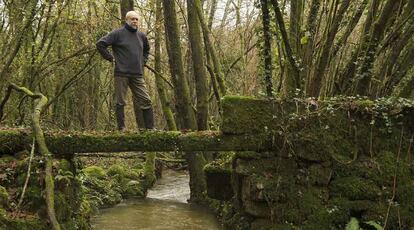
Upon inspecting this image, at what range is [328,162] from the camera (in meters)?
6.39

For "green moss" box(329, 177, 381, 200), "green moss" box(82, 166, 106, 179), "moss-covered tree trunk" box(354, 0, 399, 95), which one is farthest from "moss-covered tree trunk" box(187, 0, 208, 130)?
"green moss" box(329, 177, 381, 200)

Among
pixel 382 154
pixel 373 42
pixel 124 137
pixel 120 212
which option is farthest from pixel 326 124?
pixel 120 212

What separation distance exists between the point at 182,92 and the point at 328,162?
5.31 metres

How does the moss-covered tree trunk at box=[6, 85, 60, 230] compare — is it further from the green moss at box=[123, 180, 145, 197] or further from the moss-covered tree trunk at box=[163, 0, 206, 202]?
the green moss at box=[123, 180, 145, 197]

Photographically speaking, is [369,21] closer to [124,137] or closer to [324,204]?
[324,204]

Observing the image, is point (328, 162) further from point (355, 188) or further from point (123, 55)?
point (123, 55)

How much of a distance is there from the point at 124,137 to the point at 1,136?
1.61m

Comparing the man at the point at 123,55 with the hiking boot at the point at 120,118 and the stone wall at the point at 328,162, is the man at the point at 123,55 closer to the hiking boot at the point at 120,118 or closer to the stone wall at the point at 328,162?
the hiking boot at the point at 120,118

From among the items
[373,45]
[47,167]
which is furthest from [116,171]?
[373,45]

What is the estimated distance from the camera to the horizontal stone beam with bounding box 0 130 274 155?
643 cm

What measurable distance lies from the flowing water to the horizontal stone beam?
2004 millimetres

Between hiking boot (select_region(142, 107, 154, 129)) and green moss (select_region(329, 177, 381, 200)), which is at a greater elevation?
hiking boot (select_region(142, 107, 154, 129))

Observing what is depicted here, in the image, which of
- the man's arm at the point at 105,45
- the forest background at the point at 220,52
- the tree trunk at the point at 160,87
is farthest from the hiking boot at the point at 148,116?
the tree trunk at the point at 160,87

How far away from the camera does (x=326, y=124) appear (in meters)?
6.41
